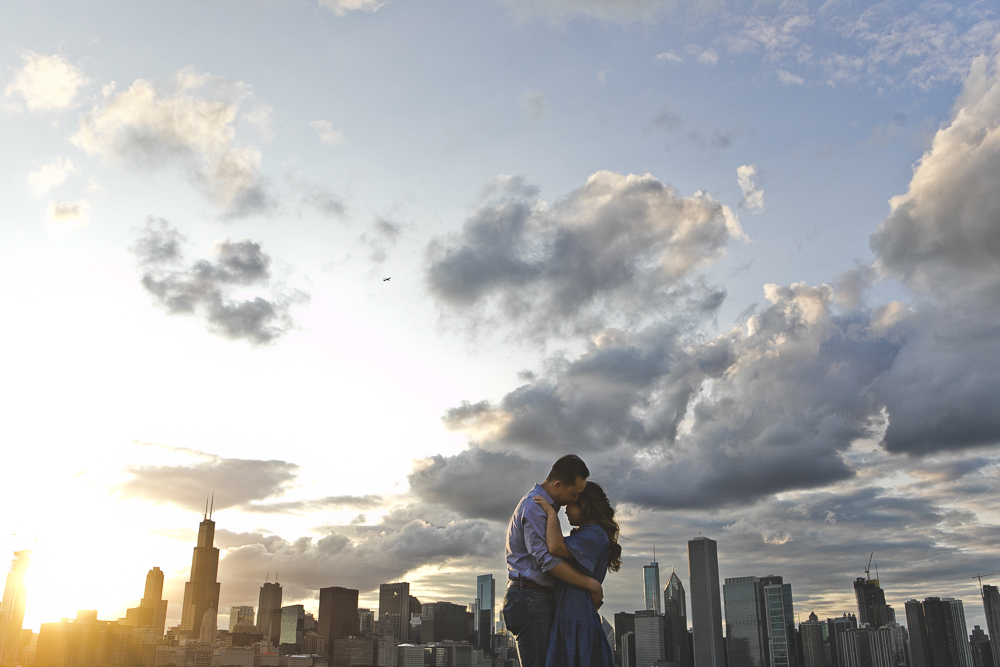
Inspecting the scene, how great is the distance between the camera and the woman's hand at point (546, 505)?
8.72m

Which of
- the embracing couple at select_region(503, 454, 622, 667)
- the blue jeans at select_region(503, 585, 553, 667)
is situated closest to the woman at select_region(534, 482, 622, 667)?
the embracing couple at select_region(503, 454, 622, 667)

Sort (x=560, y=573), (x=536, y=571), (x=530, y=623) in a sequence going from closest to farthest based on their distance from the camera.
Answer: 1. (x=560, y=573)
2. (x=530, y=623)
3. (x=536, y=571)

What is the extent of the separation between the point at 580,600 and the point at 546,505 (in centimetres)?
114

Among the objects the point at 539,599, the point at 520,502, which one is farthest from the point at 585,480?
the point at 539,599

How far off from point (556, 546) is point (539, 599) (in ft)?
2.38

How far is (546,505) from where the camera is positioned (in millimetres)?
8773

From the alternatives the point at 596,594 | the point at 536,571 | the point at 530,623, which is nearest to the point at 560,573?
the point at 536,571

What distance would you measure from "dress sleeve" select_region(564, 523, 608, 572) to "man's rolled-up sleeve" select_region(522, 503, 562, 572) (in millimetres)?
225

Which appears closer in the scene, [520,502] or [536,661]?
[536,661]

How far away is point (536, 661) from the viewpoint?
852cm

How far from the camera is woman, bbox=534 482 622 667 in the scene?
8.38 meters

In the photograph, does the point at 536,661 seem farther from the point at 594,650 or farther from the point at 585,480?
the point at 585,480

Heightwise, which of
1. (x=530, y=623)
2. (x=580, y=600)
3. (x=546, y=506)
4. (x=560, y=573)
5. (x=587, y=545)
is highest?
(x=546, y=506)

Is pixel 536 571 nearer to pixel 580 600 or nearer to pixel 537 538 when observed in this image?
pixel 537 538
